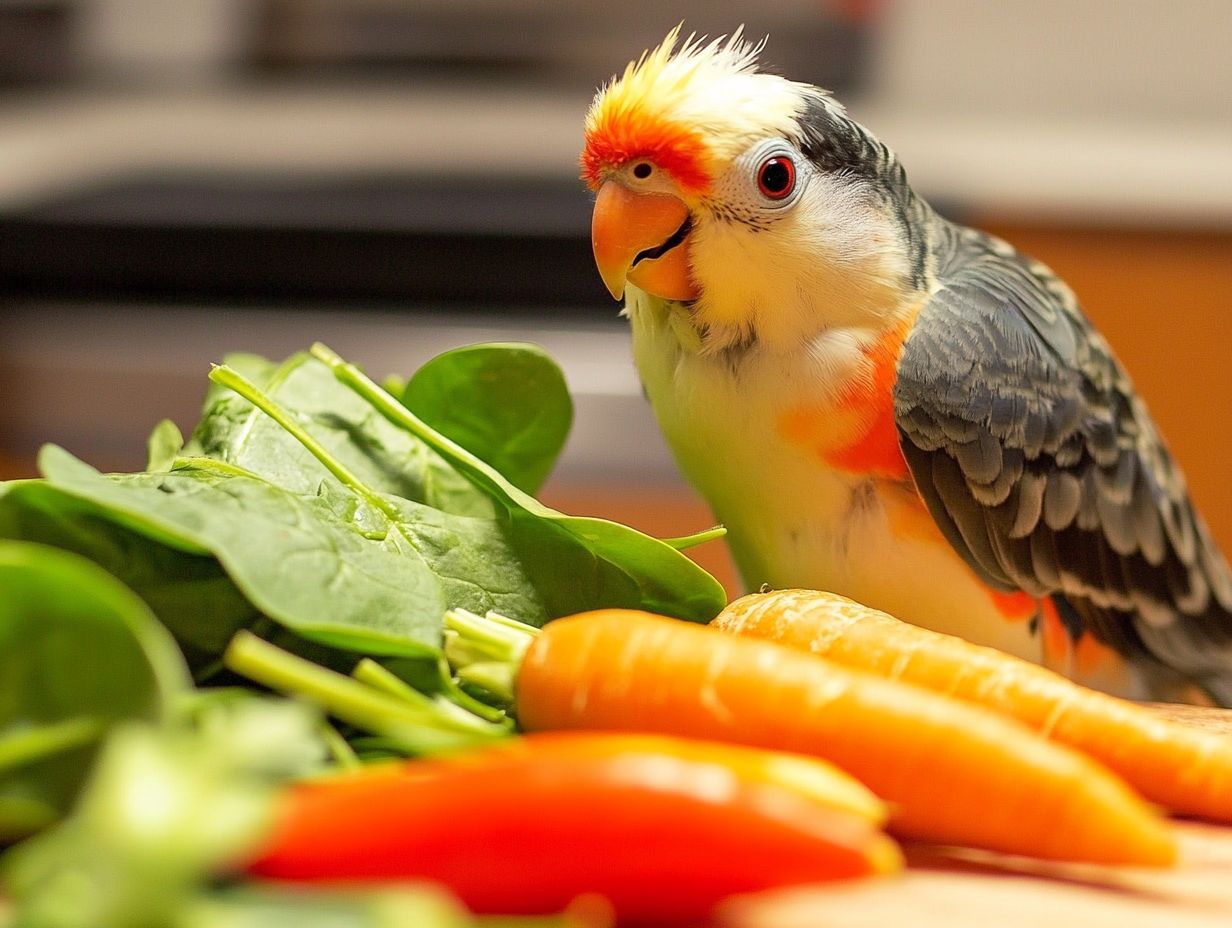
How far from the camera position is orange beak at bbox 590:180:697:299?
2.55 feet

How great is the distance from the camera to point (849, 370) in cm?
81

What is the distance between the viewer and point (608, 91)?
788mm

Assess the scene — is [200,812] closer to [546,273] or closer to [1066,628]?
[1066,628]

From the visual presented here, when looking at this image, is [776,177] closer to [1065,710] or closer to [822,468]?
[822,468]

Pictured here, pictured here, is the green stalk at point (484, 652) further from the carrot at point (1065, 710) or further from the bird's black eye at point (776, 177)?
the bird's black eye at point (776, 177)

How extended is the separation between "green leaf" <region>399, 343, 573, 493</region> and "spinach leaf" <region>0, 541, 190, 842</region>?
0.37m

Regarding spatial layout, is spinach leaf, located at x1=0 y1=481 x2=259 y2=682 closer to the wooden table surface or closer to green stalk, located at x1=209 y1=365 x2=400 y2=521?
green stalk, located at x1=209 y1=365 x2=400 y2=521

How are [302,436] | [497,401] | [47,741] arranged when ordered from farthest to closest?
1. [497,401]
2. [302,436]
3. [47,741]

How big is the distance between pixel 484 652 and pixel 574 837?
188mm

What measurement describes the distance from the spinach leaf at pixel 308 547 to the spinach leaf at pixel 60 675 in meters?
0.06

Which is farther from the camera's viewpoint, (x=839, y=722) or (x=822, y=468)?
(x=822, y=468)

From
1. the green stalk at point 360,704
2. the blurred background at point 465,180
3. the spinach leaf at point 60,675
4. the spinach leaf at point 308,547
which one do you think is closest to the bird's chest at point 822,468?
the spinach leaf at point 308,547

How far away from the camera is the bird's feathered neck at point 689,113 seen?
2.47 ft

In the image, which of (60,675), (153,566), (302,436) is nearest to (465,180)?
(302,436)
